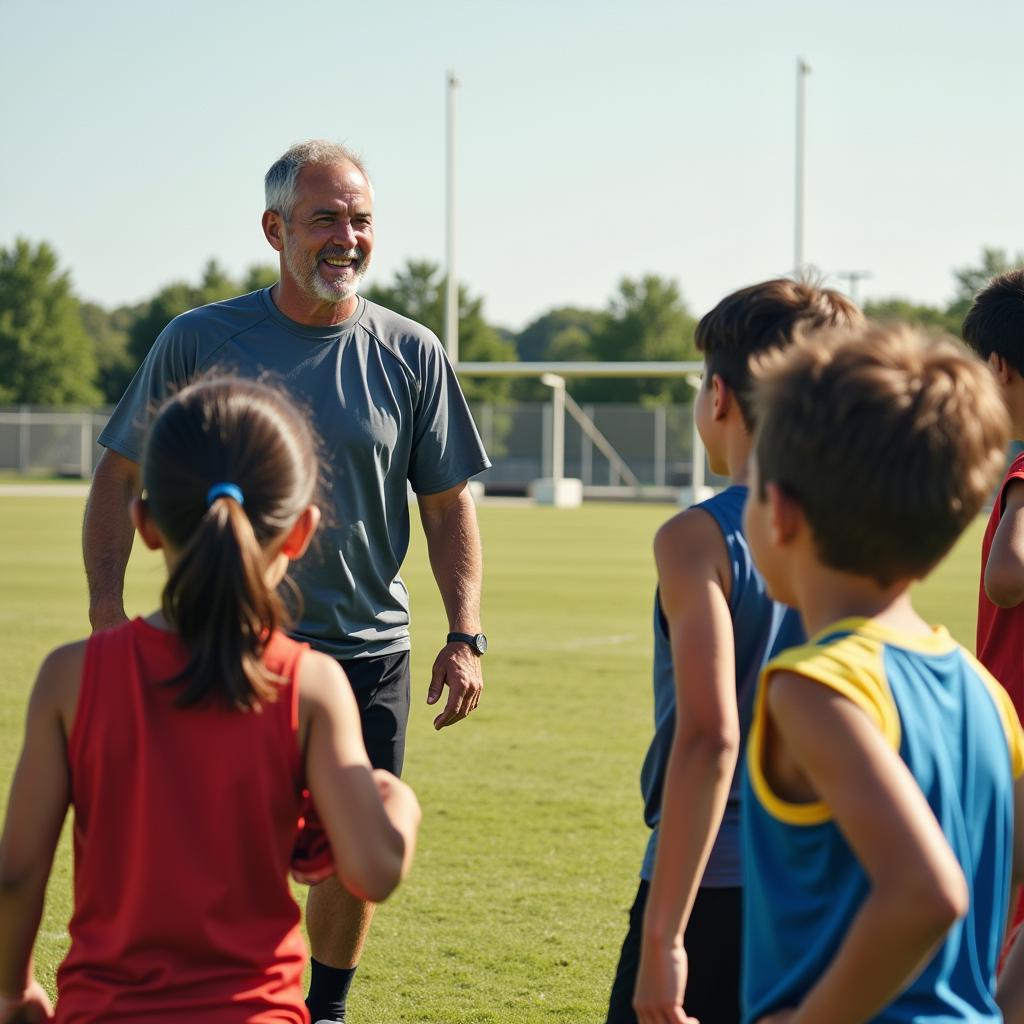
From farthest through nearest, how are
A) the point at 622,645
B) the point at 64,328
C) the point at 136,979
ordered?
the point at 64,328, the point at 622,645, the point at 136,979

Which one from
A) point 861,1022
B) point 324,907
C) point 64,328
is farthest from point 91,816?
point 64,328

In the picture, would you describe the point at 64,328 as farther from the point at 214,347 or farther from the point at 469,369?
the point at 214,347

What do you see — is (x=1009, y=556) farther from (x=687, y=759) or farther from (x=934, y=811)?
(x=934, y=811)

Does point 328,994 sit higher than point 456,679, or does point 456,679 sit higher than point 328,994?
point 456,679

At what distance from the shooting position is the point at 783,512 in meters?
1.80

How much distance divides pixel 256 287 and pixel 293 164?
68663 millimetres

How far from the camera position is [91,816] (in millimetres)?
1979

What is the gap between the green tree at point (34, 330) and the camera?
67.9 metres

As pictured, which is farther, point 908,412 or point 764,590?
point 764,590

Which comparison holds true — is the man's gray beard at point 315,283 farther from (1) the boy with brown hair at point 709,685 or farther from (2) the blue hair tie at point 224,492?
(2) the blue hair tie at point 224,492

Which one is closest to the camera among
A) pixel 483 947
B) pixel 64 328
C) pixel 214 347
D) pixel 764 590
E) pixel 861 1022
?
pixel 861 1022

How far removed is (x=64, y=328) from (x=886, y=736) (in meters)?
71.1

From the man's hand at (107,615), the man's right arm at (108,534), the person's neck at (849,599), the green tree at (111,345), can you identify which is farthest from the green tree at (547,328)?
the person's neck at (849,599)

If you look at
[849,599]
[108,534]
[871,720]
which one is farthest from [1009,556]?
[108,534]
